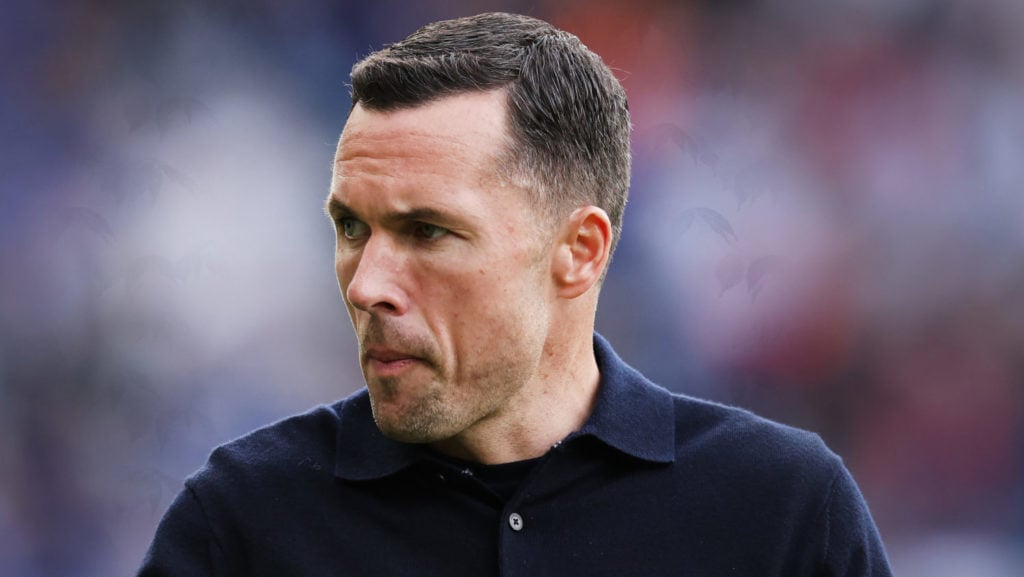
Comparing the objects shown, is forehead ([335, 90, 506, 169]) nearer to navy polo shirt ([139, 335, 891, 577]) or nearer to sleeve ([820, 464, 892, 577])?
navy polo shirt ([139, 335, 891, 577])

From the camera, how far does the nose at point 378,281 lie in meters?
1.90

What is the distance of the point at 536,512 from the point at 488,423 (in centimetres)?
18

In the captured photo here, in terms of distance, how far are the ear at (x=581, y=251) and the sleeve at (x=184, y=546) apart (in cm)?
71

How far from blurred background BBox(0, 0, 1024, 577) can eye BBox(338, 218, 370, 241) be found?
2.77 meters

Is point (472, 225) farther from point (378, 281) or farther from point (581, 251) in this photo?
point (581, 251)

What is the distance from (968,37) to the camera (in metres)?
4.97

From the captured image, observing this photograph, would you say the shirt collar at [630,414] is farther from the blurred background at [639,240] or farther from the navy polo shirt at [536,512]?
the blurred background at [639,240]

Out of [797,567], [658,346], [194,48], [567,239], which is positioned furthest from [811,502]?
[194,48]

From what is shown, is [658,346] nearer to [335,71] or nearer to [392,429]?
[335,71]

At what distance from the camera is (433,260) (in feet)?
6.33

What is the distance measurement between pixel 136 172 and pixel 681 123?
2115 millimetres

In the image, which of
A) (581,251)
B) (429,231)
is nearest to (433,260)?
(429,231)

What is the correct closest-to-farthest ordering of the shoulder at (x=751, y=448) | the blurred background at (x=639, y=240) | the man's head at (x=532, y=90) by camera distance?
the man's head at (x=532, y=90), the shoulder at (x=751, y=448), the blurred background at (x=639, y=240)

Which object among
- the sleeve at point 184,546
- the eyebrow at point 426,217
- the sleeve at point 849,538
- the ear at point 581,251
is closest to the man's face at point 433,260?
the eyebrow at point 426,217
